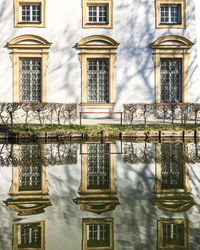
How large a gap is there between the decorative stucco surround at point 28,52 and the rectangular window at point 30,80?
1.19ft

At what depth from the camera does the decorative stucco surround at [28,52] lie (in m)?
17.2

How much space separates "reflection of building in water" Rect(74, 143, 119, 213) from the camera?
3.35 metres

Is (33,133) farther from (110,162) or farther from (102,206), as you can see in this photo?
(102,206)

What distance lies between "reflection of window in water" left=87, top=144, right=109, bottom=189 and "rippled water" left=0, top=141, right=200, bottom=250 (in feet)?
0.05

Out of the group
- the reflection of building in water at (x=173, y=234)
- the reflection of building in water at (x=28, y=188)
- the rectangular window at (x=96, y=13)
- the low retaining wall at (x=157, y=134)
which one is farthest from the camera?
the rectangular window at (x=96, y=13)

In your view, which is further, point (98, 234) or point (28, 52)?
point (28, 52)

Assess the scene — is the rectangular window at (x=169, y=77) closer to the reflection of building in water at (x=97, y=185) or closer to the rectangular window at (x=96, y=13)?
the rectangular window at (x=96, y=13)

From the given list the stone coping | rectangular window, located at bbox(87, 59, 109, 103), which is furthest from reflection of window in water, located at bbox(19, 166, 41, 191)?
rectangular window, located at bbox(87, 59, 109, 103)

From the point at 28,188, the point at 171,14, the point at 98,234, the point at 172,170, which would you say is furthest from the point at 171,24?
the point at 98,234

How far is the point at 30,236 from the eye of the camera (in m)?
2.53

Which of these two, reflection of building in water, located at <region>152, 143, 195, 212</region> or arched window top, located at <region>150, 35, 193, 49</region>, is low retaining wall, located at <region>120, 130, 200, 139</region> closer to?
reflection of building in water, located at <region>152, 143, 195, 212</region>

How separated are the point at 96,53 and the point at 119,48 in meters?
1.27

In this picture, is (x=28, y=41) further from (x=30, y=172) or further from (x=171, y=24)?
(x=30, y=172)

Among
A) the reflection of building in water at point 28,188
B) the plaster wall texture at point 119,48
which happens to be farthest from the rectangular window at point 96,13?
the reflection of building in water at point 28,188
